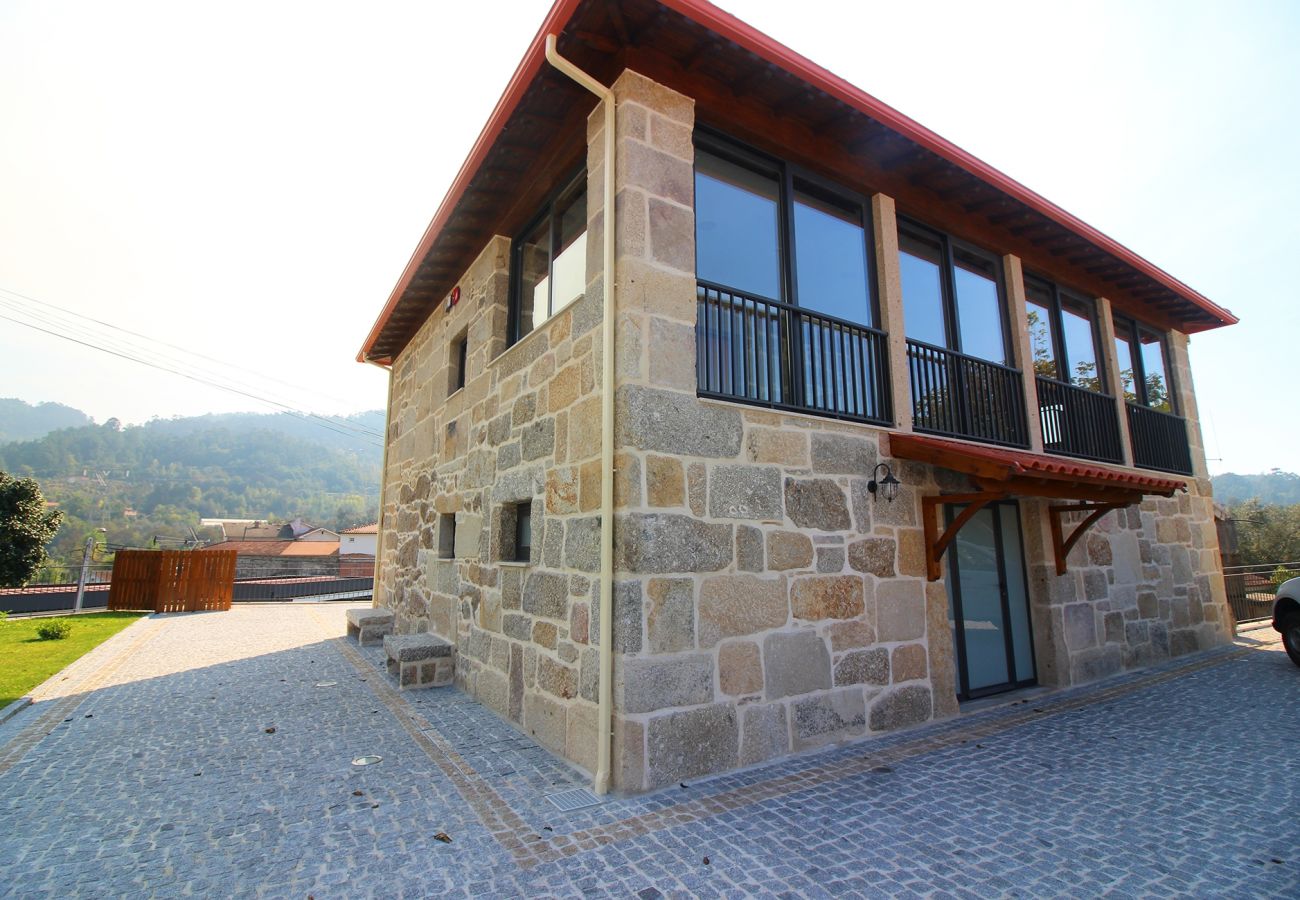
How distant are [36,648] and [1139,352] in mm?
15791

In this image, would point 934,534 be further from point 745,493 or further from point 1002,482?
point 745,493

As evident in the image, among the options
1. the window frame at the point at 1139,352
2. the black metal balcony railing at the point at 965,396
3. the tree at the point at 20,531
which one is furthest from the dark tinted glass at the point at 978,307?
the tree at the point at 20,531

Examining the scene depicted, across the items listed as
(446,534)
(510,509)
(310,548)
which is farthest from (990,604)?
(310,548)

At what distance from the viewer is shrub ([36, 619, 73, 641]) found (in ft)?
27.1

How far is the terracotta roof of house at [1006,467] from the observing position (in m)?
4.21

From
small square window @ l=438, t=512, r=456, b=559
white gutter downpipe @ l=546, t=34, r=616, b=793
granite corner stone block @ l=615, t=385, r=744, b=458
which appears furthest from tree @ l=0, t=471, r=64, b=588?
granite corner stone block @ l=615, t=385, r=744, b=458

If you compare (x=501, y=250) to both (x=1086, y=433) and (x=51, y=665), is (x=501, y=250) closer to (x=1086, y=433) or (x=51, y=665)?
(x=51, y=665)

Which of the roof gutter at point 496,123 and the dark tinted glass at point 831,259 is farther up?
the roof gutter at point 496,123

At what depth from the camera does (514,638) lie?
15.7ft

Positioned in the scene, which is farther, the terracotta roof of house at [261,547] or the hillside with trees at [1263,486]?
the hillside with trees at [1263,486]

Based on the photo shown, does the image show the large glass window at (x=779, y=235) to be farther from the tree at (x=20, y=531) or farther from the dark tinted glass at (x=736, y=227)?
the tree at (x=20, y=531)

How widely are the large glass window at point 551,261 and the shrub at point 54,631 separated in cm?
832

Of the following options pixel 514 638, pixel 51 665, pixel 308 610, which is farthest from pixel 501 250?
pixel 308 610

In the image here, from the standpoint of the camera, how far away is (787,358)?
4633mm
